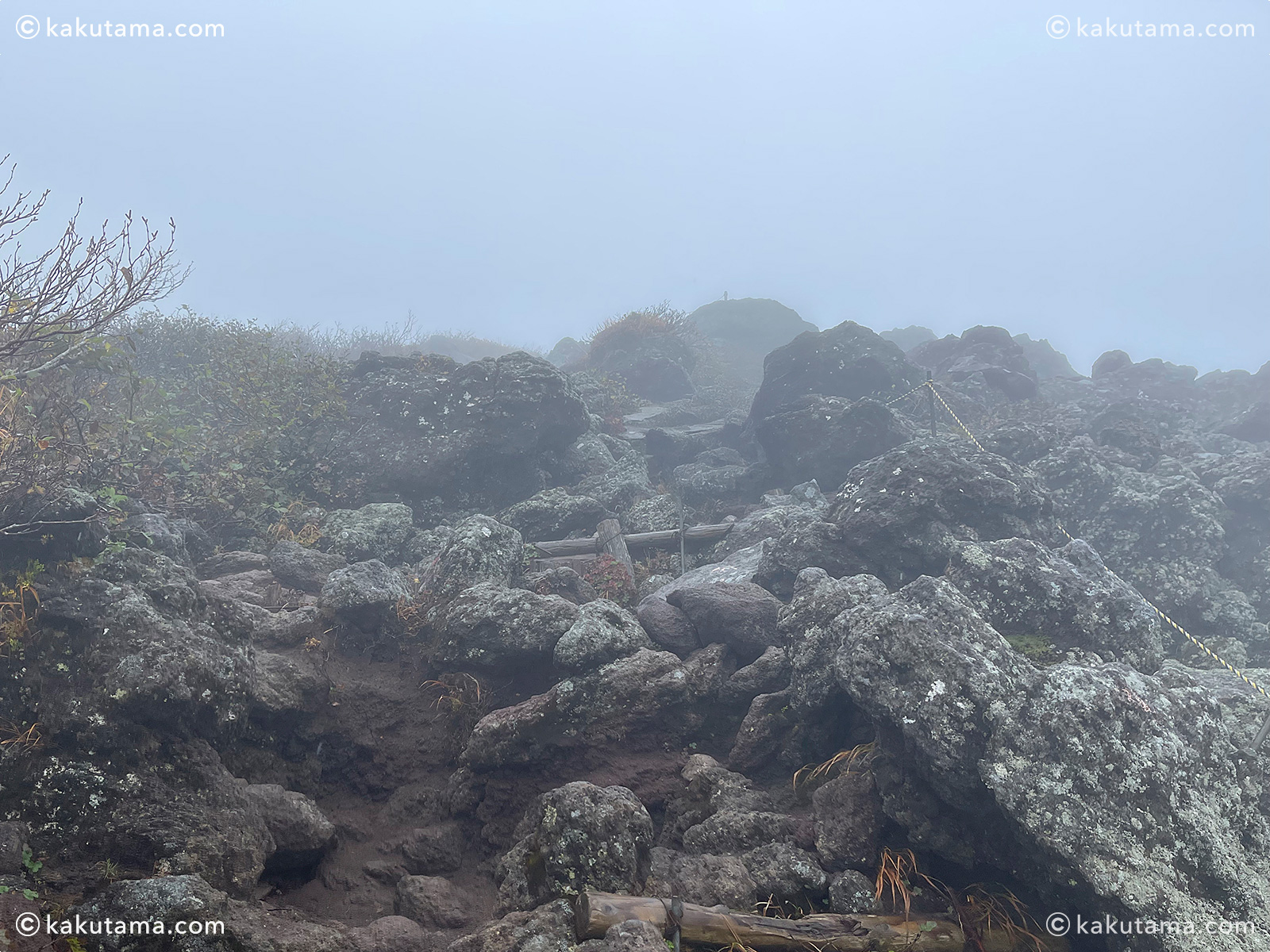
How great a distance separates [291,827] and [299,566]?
17.4 ft

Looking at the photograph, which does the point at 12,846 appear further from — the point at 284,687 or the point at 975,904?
the point at 975,904

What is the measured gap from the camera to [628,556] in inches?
509

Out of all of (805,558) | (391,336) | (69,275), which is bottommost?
(805,558)

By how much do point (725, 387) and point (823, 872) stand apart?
96.4 ft

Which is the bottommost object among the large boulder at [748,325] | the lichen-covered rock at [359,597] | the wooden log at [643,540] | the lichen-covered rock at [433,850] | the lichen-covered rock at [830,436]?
the lichen-covered rock at [433,850]

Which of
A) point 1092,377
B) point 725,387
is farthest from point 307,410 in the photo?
point 1092,377

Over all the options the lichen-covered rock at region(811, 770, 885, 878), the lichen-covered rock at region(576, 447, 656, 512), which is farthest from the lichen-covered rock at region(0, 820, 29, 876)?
the lichen-covered rock at region(576, 447, 656, 512)

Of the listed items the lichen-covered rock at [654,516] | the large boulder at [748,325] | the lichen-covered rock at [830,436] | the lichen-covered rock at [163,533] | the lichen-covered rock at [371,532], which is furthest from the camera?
the large boulder at [748,325]

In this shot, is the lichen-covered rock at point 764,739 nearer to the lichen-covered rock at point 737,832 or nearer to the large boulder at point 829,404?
the lichen-covered rock at point 737,832

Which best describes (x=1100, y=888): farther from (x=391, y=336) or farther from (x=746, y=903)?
(x=391, y=336)

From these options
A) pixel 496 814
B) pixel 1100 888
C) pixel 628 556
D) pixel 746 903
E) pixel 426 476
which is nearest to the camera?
pixel 1100 888

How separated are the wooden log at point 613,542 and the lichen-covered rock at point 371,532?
3.90 metres

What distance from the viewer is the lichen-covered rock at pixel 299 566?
31.9 feet

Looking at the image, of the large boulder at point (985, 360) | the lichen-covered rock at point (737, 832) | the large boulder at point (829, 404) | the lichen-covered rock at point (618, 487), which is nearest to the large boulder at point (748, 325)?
the large boulder at point (985, 360)
